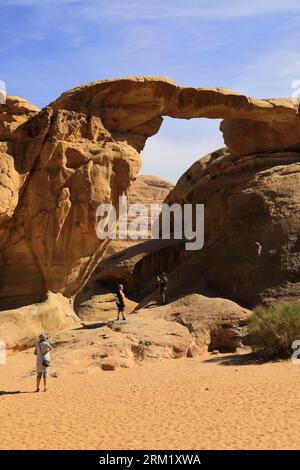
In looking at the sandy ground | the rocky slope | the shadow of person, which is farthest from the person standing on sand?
the rocky slope

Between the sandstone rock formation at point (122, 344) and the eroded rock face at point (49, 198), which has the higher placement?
the eroded rock face at point (49, 198)

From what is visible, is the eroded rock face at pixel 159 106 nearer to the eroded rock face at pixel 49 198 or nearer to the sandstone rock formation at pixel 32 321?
the eroded rock face at pixel 49 198

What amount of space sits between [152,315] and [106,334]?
2416mm

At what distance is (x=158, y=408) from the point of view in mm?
10211

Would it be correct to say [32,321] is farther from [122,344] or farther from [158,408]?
[158,408]

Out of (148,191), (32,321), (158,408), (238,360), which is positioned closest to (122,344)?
(238,360)

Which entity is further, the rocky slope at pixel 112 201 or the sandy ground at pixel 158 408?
the rocky slope at pixel 112 201

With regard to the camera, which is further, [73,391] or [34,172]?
[34,172]

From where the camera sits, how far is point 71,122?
18.7m

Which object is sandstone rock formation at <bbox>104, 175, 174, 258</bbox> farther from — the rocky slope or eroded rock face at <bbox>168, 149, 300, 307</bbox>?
the rocky slope

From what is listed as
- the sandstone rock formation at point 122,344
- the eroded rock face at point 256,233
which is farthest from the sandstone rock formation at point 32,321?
the eroded rock face at point 256,233

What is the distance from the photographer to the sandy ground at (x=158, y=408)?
8180mm
